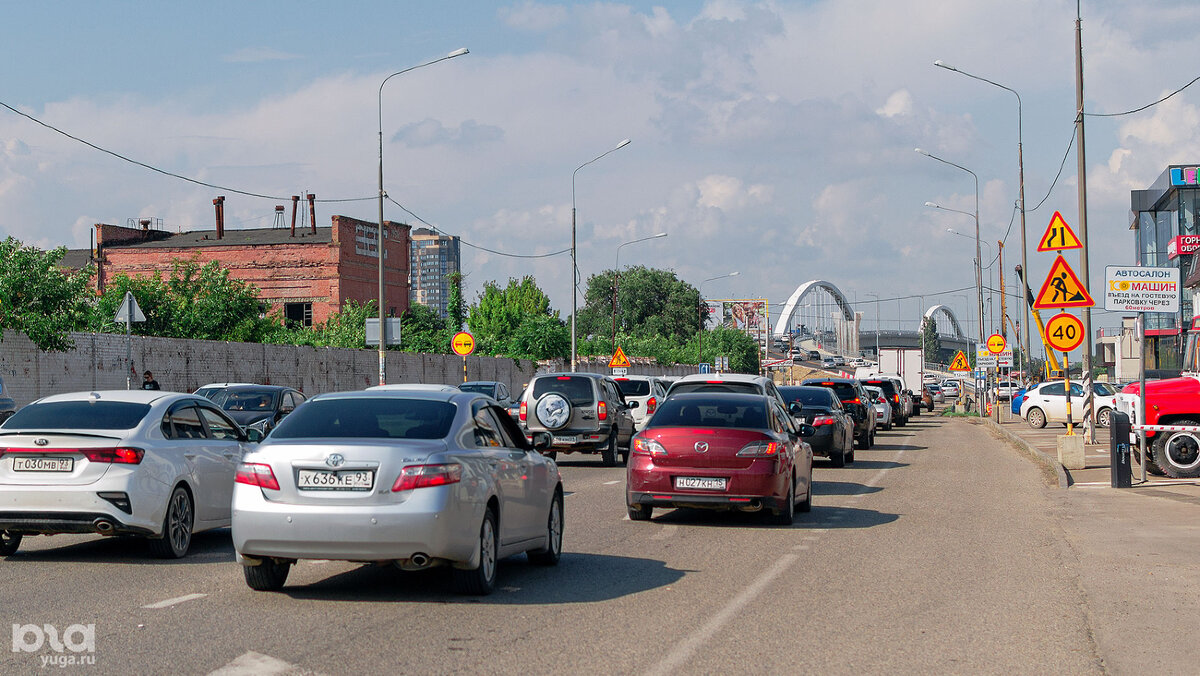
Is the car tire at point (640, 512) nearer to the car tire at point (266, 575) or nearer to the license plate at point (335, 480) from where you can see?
the car tire at point (266, 575)

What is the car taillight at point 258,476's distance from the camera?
8858mm

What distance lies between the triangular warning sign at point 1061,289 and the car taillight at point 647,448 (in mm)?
10023

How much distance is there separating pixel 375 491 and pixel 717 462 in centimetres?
615

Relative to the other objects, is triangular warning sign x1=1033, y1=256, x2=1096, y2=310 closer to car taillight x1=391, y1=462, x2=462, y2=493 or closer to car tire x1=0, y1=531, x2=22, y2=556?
car taillight x1=391, y1=462, x2=462, y2=493

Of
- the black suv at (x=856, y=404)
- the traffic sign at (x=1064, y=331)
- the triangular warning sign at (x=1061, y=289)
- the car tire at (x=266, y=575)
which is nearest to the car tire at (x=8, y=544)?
the car tire at (x=266, y=575)

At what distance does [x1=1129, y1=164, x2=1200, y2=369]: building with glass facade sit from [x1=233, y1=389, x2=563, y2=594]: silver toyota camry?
66818mm

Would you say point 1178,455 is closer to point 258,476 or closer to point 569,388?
point 569,388

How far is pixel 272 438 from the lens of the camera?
918cm

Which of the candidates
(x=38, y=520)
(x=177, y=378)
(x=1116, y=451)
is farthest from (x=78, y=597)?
(x=177, y=378)

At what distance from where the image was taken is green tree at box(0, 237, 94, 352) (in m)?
29.4

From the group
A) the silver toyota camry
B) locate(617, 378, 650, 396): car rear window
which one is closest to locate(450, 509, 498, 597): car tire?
the silver toyota camry

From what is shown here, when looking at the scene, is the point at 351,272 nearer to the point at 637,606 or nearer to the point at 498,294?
the point at 498,294

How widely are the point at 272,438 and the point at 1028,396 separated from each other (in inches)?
1588

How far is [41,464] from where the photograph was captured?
1109cm
